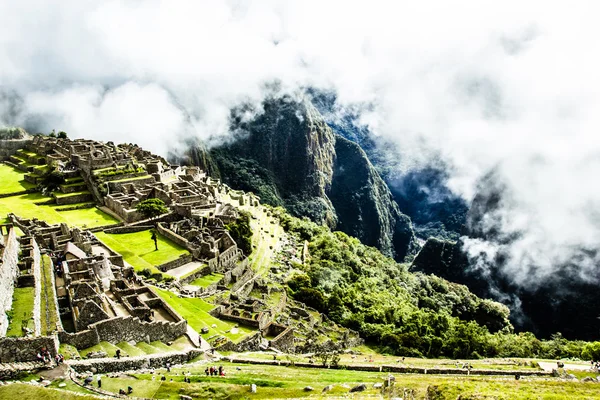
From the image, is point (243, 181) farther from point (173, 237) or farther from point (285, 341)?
point (285, 341)

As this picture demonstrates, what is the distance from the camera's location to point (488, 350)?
60000 millimetres

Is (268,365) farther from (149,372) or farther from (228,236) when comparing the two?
(228,236)

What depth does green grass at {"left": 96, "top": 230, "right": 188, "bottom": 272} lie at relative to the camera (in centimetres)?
5116

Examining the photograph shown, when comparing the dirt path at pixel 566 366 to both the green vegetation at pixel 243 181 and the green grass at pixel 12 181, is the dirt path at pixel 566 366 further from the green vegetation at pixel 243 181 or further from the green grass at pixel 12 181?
the green vegetation at pixel 243 181

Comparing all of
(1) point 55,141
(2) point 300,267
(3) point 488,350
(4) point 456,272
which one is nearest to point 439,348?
(3) point 488,350

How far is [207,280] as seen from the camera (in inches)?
2053

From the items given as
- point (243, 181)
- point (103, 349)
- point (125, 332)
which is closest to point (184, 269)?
point (125, 332)

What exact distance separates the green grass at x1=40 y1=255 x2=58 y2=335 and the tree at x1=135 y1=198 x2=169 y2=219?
23490mm

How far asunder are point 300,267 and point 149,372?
43.9m

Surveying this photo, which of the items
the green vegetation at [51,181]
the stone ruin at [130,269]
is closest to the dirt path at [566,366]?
the stone ruin at [130,269]

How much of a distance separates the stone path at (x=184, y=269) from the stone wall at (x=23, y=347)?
24.8 m

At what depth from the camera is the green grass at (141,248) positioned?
2014 inches

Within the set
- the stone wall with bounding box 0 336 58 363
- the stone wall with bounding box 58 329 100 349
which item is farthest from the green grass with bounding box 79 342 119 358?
the stone wall with bounding box 0 336 58 363

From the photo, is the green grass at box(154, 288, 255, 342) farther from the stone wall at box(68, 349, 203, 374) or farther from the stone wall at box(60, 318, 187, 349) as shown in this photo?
the stone wall at box(68, 349, 203, 374)
